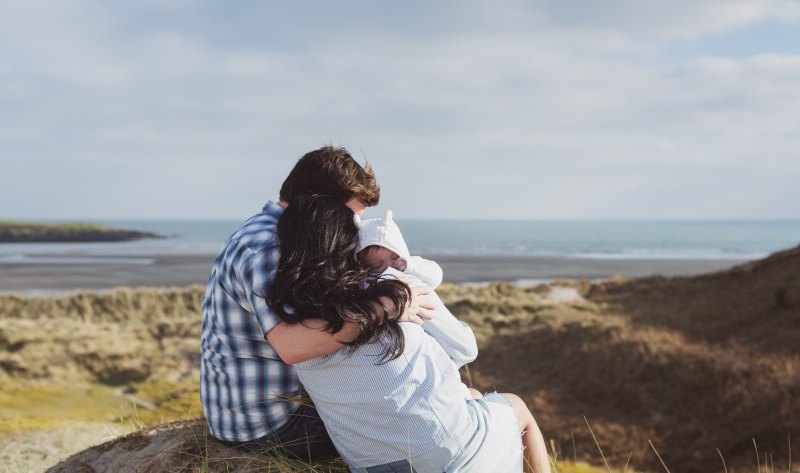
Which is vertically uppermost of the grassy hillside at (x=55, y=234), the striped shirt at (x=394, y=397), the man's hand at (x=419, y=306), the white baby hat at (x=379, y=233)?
the white baby hat at (x=379, y=233)

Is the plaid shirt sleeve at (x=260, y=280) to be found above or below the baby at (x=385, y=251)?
below

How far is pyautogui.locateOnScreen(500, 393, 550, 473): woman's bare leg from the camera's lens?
3914mm

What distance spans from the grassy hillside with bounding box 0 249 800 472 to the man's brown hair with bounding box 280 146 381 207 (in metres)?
6.58

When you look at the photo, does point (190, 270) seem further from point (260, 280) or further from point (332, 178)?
point (260, 280)

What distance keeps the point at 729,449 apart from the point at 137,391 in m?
14.9

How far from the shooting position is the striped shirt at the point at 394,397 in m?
3.27

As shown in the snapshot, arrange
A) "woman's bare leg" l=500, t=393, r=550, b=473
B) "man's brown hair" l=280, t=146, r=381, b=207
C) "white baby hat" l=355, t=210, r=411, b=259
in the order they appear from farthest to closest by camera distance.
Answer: "woman's bare leg" l=500, t=393, r=550, b=473 → "man's brown hair" l=280, t=146, r=381, b=207 → "white baby hat" l=355, t=210, r=411, b=259

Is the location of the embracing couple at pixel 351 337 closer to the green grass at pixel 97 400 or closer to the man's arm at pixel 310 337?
the man's arm at pixel 310 337

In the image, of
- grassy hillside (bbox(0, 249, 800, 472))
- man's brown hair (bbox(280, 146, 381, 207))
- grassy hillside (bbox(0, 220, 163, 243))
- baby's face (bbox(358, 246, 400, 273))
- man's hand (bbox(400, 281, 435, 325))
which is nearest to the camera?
man's hand (bbox(400, 281, 435, 325))

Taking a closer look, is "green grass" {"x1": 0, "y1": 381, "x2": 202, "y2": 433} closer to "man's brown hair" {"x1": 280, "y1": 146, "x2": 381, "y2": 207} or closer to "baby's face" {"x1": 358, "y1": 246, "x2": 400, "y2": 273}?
"man's brown hair" {"x1": 280, "y1": 146, "x2": 381, "y2": 207}

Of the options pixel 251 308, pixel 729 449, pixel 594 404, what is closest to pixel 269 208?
pixel 251 308

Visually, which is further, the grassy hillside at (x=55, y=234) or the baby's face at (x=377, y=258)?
the grassy hillside at (x=55, y=234)

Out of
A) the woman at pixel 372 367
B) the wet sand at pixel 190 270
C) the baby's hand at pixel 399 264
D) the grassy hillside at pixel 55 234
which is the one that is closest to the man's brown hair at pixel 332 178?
the woman at pixel 372 367

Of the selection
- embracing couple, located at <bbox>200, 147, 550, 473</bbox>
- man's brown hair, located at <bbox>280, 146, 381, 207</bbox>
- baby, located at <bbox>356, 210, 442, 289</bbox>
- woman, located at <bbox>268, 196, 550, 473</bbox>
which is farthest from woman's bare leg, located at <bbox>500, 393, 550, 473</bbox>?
man's brown hair, located at <bbox>280, 146, 381, 207</bbox>
